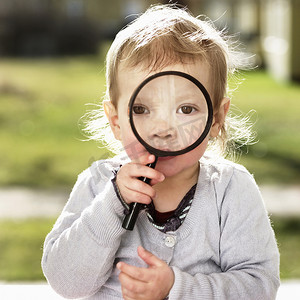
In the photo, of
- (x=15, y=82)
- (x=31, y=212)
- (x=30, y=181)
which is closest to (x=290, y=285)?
(x=31, y=212)

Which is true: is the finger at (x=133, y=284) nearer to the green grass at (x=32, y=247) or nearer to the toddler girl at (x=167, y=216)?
the toddler girl at (x=167, y=216)

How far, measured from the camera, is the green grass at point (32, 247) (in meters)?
4.18

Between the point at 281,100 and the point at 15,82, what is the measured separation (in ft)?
20.7

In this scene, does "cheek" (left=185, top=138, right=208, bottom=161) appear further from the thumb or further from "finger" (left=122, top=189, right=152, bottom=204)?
the thumb

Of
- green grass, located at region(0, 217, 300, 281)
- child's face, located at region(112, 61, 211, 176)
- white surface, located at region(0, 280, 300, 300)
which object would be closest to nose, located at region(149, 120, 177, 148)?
child's face, located at region(112, 61, 211, 176)

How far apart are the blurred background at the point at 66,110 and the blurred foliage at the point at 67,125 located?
15 millimetres

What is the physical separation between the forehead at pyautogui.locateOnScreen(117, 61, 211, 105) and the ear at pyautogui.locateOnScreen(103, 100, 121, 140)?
9 cm

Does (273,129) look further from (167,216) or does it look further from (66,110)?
(167,216)

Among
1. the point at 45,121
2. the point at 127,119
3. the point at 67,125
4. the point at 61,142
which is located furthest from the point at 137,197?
the point at 45,121

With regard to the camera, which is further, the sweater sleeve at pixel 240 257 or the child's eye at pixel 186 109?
the sweater sleeve at pixel 240 257

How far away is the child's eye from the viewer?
190 centimetres

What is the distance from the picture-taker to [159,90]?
6.07 feet

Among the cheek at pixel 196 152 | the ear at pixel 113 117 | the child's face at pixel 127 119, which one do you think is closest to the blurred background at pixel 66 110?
the ear at pixel 113 117

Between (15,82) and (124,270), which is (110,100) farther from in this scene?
(15,82)
